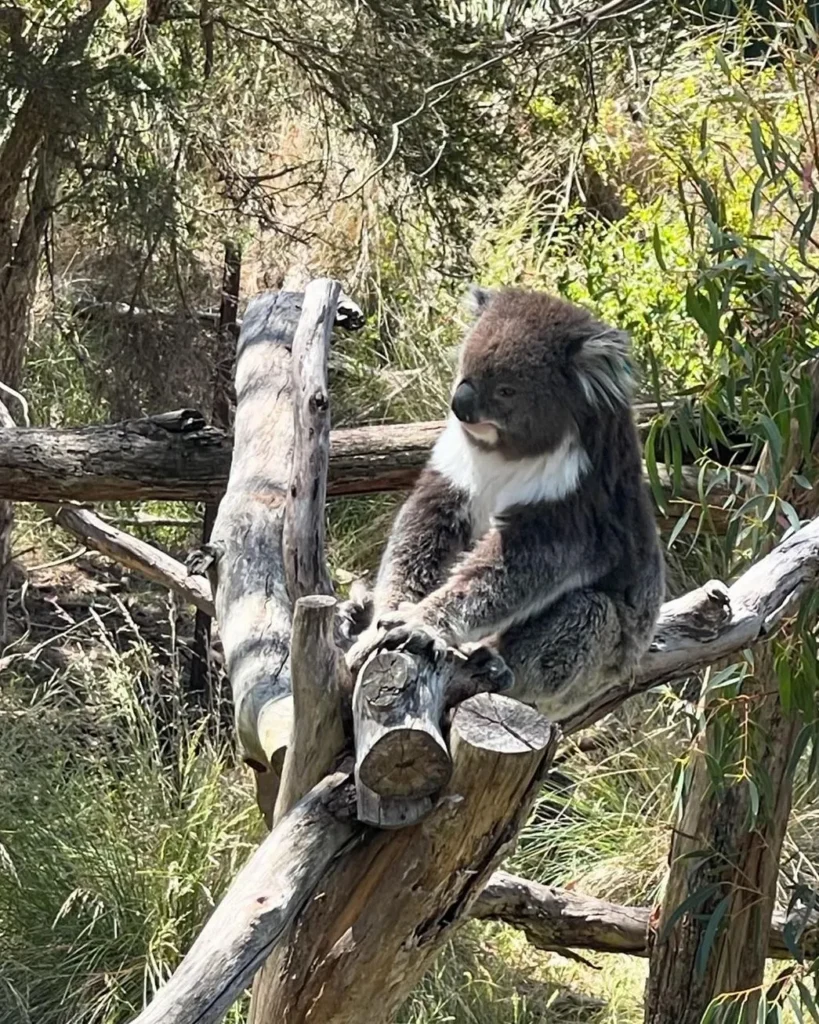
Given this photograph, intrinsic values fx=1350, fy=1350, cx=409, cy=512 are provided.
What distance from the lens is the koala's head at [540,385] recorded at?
2814 mm

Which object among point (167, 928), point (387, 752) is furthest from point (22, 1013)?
point (387, 752)

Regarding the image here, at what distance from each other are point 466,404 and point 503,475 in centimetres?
17

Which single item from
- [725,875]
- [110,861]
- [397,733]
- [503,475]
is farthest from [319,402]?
[110,861]

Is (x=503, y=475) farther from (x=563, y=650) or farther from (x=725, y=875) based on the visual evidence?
(x=725, y=875)

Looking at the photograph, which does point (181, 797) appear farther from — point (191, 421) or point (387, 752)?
point (387, 752)

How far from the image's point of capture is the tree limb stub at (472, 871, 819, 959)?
3697mm

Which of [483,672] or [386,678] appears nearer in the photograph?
[386,678]

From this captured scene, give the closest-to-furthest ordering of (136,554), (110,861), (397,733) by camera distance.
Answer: (397,733) < (136,554) < (110,861)

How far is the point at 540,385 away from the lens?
2.84 metres

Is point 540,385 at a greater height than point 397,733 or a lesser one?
greater

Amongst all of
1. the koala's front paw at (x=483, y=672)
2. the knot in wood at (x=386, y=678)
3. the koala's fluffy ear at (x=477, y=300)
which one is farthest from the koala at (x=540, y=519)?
the knot in wood at (x=386, y=678)

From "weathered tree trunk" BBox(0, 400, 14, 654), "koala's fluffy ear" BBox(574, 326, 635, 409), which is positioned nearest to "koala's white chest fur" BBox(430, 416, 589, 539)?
"koala's fluffy ear" BBox(574, 326, 635, 409)

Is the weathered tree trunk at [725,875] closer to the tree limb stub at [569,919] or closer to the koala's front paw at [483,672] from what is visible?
the tree limb stub at [569,919]

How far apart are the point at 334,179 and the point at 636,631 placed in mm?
4552
